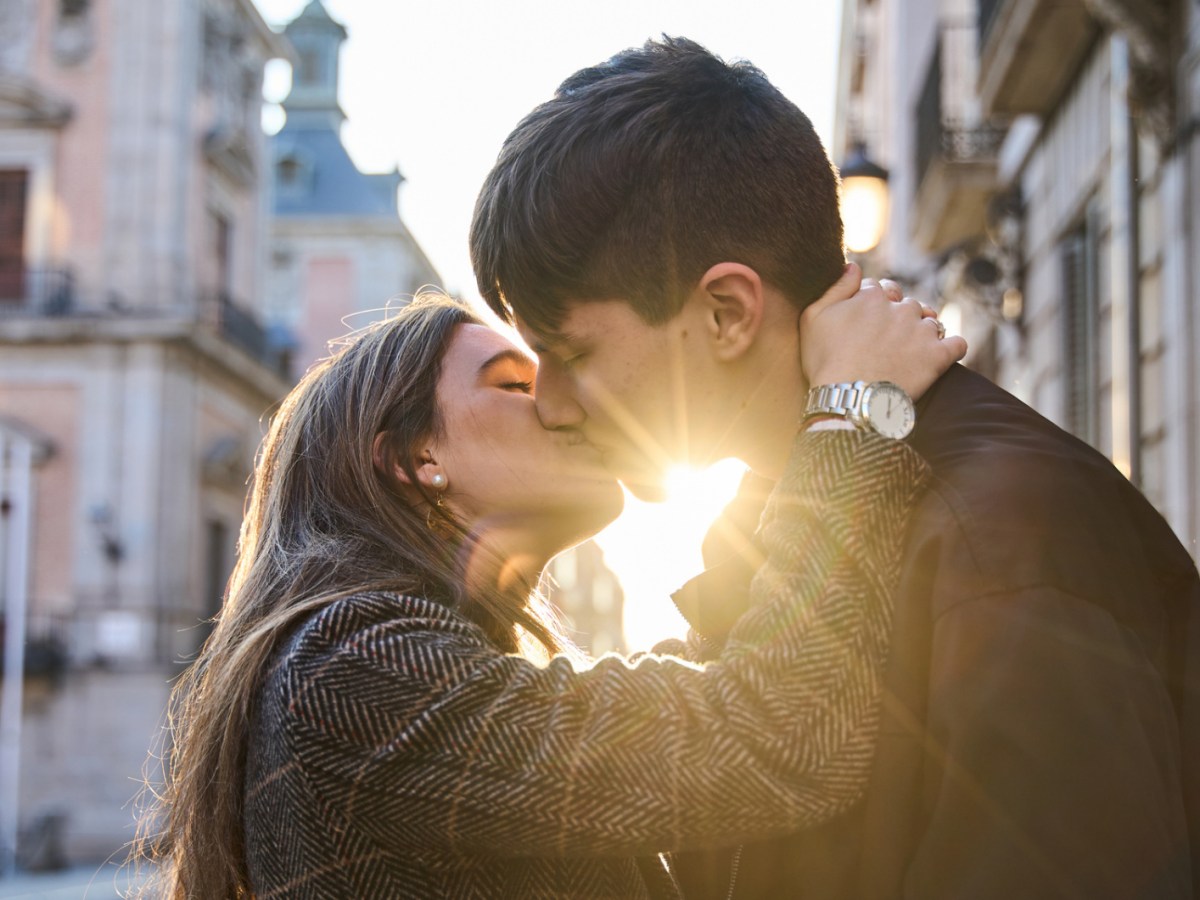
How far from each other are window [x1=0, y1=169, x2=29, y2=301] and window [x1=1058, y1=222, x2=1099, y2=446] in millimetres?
21710

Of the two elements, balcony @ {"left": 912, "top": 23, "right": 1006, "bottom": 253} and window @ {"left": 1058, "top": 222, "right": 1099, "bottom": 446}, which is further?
balcony @ {"left": 912, "top": 23, "right": 1006, "bottom": 253}

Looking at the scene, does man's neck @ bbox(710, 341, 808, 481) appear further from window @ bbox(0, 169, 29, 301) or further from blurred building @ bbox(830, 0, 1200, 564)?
window @ bbox(0, 169, 29, 301)

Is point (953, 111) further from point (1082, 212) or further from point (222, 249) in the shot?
point (222, 249)

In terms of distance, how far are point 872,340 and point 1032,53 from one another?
27.2 feet

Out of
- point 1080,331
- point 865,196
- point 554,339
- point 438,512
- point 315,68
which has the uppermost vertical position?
point 315,68

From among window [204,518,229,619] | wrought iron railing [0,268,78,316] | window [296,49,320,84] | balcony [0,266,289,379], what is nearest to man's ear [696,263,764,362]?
balcony [0,266,289,379]

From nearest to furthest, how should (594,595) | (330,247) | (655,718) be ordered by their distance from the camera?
(655,718), (330,247), (594,595)

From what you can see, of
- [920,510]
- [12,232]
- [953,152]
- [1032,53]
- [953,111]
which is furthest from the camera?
[12,232]

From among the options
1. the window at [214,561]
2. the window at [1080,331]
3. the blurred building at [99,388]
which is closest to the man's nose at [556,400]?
the window at [1080,331]

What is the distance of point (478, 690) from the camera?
2.28m

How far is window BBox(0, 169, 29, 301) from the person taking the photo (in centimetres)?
2758

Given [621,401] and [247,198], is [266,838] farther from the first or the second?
[247,198]

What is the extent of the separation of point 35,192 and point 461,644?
27.9m

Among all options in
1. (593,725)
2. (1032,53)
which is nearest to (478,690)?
(593,725)
